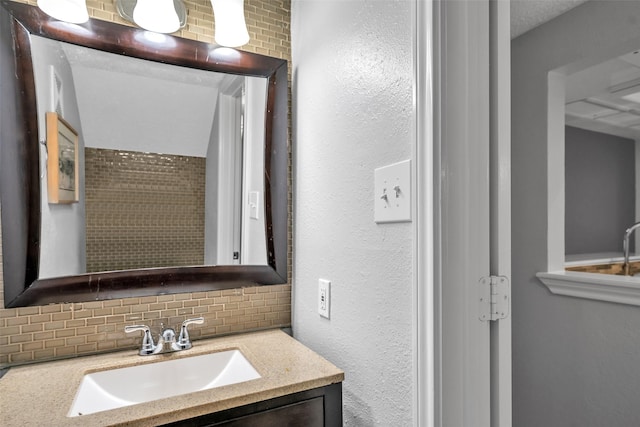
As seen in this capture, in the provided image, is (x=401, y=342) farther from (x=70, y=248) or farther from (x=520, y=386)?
(x=520, y=386)

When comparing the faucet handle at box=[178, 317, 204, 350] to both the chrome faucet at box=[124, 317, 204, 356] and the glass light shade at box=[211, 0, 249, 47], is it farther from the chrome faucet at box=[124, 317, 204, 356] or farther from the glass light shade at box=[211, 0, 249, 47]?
the glass light shade at box=[211, 0, 249, 47]

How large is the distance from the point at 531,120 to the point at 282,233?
157 cm

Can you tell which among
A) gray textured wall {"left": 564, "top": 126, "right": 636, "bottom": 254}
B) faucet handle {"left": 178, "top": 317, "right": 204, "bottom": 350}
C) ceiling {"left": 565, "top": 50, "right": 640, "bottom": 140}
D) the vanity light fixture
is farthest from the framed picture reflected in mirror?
gray textured wall {"left": 564, "top": 126, "right": 636, "bottom": 254}

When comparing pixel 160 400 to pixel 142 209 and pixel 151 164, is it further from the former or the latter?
pixel 151 164

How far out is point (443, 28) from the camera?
0.73 meters

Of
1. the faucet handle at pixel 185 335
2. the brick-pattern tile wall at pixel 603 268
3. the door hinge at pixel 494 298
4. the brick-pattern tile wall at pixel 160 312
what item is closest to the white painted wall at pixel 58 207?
the brick-pattern tile wall at pixel 160 312

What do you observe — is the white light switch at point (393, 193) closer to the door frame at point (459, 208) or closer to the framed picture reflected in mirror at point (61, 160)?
the door frame at point (459, 208)

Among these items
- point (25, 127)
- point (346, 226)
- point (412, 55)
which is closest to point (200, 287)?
point (346, 226)

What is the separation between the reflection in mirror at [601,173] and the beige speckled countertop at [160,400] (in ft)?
10.7

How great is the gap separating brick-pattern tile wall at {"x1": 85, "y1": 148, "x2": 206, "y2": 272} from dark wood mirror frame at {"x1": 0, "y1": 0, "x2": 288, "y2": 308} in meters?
0.05

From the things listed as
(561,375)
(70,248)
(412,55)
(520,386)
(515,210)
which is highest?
(412,55)

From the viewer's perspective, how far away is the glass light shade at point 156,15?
3.73ft

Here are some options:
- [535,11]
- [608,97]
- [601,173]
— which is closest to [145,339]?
[535,11]

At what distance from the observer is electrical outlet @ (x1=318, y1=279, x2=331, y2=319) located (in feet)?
3.70
